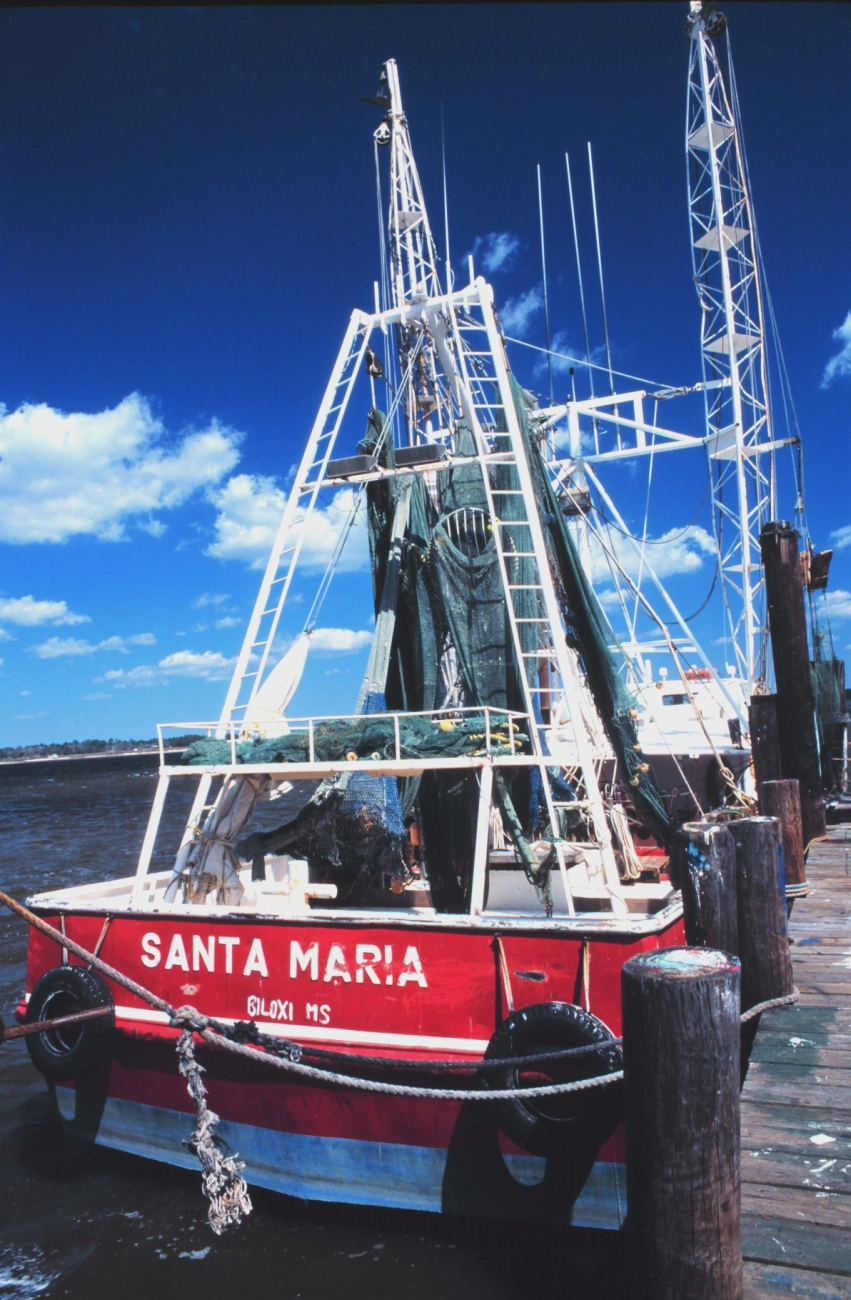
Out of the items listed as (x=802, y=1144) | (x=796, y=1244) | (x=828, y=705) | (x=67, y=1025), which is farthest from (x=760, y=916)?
(x=828, y=705)

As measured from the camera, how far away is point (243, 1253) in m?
6.27

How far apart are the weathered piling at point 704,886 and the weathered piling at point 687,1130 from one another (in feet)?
8.87

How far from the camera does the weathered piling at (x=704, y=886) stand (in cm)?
582

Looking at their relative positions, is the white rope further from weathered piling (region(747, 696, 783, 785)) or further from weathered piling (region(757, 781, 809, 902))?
weathered piling (region(747, 696, 783, 785))

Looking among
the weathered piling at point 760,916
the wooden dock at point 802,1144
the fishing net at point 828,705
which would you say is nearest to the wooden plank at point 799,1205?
the wooden dock at point 802,1144

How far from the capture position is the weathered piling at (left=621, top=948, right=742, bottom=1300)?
3.10m

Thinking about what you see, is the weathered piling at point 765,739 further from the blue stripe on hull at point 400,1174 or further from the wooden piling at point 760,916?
the blue stripe on hull at point 400,1174

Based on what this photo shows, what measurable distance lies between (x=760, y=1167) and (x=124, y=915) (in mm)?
5207

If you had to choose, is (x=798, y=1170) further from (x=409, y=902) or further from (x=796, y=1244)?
(x=409, y=902)

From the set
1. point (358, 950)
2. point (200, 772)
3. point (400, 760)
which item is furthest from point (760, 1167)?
point (200, 772)

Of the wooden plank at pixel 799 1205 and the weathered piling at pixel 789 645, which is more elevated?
the weathered piling at pixel 789 645

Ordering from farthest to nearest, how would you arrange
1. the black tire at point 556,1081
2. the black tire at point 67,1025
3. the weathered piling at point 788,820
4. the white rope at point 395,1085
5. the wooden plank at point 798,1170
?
the weathered piling at point 788,820 < the black tire at point 67,1025 < the black tire at point 556,1081 < the white rope at point 395,1085 < the wooden plank at point 798,1170

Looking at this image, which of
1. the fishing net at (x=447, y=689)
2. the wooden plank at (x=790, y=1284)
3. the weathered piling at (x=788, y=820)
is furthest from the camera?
the weathered piling at (x=788, y=820)

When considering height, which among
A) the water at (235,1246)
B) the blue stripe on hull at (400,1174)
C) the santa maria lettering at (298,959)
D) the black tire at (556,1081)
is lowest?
the water at (235,1246)
